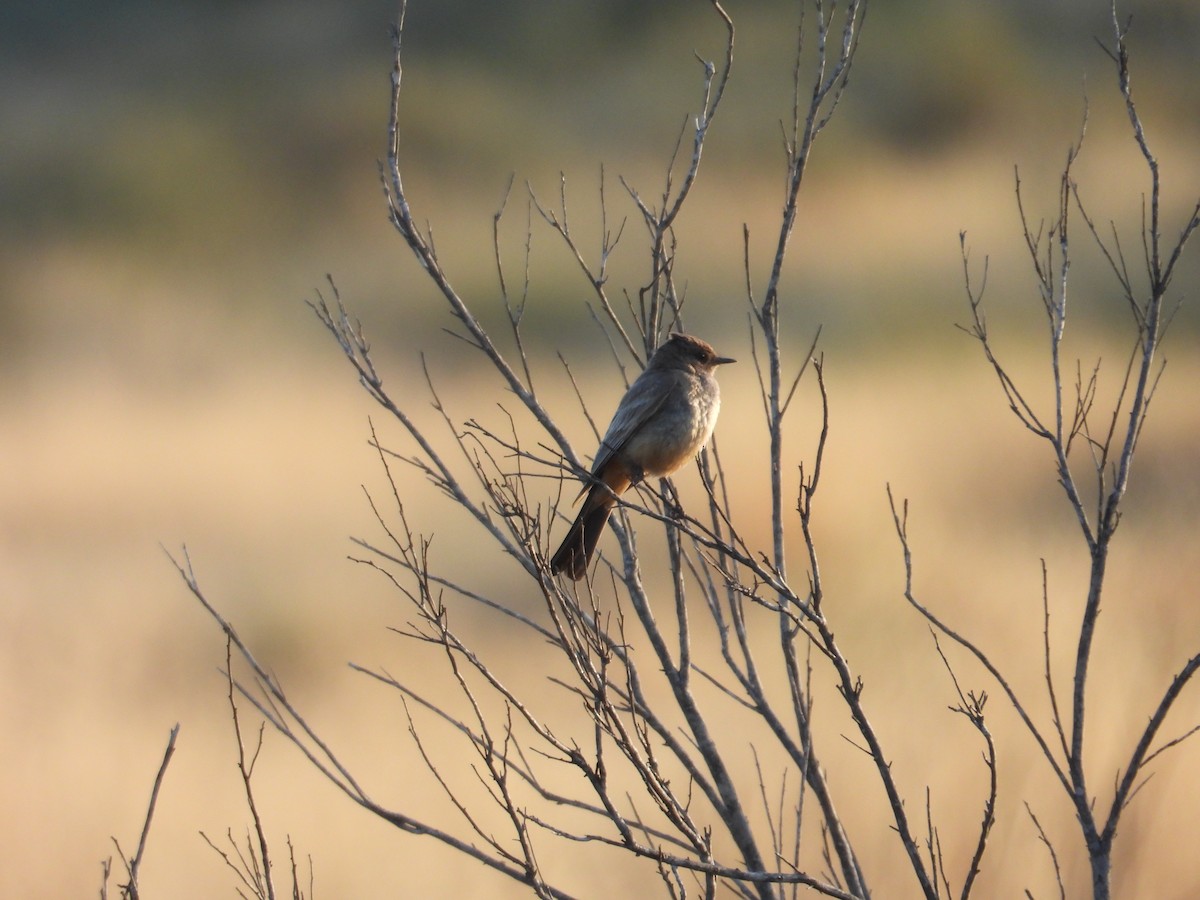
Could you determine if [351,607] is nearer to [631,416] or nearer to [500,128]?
[631,416]

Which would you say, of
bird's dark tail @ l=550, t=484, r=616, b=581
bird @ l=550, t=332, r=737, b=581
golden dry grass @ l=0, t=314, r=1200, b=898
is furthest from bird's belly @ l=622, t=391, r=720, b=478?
golden dry grass @ l=0, t=314, r=1200, b=898

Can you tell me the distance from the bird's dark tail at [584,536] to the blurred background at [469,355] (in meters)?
0.76

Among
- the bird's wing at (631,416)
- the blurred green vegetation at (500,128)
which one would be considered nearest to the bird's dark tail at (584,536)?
the bird's wing at (631,416)

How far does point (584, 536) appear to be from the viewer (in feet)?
13.7

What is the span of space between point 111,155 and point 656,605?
21321mm

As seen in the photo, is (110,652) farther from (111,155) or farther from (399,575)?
(111,155)

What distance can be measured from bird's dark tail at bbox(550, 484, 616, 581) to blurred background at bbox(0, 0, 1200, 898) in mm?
761

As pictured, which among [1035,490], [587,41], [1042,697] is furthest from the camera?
[587,41]

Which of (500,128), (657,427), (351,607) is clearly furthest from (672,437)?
(500,128)

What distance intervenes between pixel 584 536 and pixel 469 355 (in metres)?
16.7

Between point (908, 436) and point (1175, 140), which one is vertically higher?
point (1175, 140)

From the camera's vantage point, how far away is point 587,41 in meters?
36.3

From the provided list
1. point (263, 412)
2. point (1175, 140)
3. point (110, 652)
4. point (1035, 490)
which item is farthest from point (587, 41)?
point (110, 652)

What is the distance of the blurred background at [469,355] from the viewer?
357 inches
